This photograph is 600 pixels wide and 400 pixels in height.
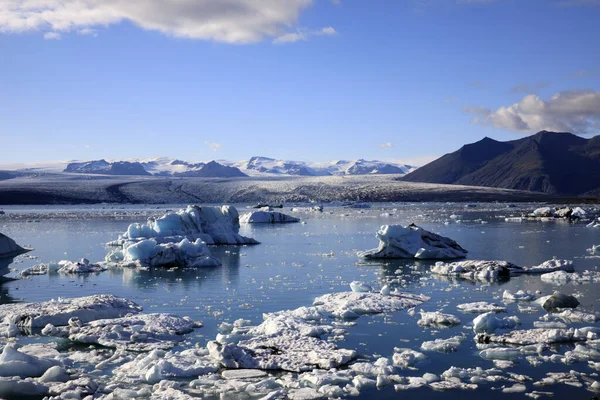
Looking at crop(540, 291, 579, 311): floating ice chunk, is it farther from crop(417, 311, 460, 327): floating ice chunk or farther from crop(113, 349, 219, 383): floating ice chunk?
crop(113, 349, 219, 383): floating ice chunk

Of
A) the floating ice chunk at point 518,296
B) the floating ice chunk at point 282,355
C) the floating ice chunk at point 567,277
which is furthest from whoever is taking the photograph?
the floating ice chunk at point 567,277

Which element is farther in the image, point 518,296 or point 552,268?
point 552,268

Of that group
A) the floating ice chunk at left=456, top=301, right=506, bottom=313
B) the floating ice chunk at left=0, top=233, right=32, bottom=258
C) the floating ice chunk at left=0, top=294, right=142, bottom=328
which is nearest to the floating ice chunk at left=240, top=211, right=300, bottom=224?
the floating ice chunk at left=0, top=233, right=32, bottom=258

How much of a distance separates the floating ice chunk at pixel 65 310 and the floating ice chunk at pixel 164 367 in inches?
122

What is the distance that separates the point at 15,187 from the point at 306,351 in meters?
108

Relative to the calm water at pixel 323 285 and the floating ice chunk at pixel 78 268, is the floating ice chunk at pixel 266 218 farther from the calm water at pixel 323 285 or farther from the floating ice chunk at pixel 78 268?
the floating ice chunk at pixel 78 268

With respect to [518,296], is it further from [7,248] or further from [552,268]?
[7,248]

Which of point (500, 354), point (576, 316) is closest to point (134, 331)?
point (500, 354)

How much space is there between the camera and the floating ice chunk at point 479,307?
12383 millimetres

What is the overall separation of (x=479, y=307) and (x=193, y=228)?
18527mm

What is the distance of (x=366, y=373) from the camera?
8430mm

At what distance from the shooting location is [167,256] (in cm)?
2139

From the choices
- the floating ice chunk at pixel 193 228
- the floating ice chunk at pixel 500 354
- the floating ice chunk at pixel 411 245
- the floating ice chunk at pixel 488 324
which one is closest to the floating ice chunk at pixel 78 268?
the floating ice chunk at pixel 193 228

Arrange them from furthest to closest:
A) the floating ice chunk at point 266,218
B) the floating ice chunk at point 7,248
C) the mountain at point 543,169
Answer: the mountain at point 543,169 → the floating ice chunk at point 266,218 → the floating ice chunk at point 7,248
